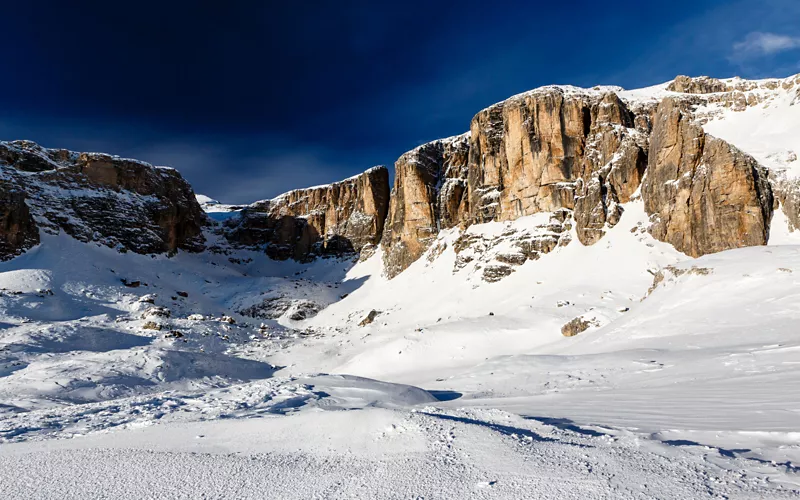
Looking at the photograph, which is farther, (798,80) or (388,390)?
(798,80)

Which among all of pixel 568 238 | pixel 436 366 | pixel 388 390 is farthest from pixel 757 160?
pixel 388 390

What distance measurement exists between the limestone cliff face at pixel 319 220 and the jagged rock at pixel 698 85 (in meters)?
59.1

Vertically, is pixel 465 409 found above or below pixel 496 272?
below

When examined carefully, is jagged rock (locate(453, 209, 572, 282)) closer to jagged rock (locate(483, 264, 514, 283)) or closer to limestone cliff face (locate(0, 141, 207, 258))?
jagged rock (locate(483, 264, 514, 283))

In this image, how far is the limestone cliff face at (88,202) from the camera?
64.0 metres

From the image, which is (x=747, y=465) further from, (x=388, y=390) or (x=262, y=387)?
(x=262, y=387)

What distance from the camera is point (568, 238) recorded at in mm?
50062

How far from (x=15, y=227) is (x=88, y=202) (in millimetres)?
16525

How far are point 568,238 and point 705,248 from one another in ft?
47.5

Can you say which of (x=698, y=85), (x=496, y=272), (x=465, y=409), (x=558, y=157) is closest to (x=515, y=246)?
(x=496, y=272)

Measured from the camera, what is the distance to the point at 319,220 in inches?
4188

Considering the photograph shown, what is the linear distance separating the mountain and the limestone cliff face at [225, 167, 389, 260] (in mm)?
659

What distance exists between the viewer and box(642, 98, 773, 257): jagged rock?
35281mm

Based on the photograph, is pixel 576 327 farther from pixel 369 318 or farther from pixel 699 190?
pixel 369 318
